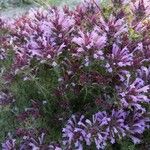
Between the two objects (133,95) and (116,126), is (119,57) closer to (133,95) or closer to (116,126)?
(133,95)

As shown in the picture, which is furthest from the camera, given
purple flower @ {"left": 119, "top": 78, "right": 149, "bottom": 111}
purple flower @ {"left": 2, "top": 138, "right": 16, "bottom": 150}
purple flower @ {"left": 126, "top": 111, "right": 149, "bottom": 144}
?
purple flower @ {"left": 2, "top": 138, "right": 16, "bottom": 150}

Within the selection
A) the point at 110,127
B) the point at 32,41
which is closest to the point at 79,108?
the point at 110,127

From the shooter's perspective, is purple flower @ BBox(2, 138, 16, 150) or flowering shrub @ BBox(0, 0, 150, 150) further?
purple flower @ BBox(2, 138, 16, 150)

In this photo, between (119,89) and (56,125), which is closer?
(119,89)

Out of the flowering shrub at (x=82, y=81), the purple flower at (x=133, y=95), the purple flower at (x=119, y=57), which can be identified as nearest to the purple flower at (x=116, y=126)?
the flowering shrub at (x=82, y=81)

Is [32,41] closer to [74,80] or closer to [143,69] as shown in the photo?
[74,80]

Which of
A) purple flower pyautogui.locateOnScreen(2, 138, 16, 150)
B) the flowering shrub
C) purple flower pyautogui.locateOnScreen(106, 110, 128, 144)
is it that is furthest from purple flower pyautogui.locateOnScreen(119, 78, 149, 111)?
purple flower pyautogui.locateOnScreen(2, 138, 16, 150)

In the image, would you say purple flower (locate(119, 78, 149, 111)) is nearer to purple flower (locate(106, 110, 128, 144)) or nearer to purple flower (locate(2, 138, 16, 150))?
purple flower (locate(106, 110, 128, 144))

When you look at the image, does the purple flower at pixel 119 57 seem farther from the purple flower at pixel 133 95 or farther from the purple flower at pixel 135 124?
the purple flower at pixel 135 124
